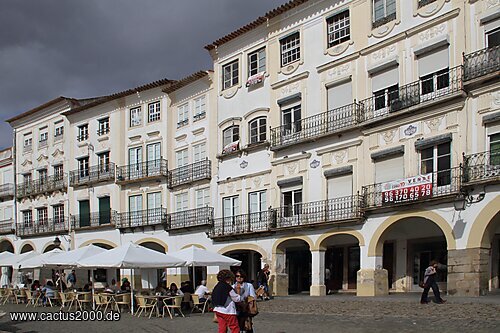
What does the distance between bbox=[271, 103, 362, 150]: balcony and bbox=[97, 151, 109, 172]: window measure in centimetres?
1523

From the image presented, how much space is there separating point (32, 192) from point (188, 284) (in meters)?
27.3

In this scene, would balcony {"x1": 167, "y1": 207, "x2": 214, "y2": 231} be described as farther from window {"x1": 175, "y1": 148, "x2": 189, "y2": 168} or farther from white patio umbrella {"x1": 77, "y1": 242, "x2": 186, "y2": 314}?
white patio umbrella {"x1": 77, "y1": 242, "x2": 186, "y2": 314}

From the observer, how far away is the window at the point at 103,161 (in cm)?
3953

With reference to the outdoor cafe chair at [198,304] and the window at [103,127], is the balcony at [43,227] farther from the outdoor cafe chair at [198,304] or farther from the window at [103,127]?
the outdoor cafe chair at [198,304]

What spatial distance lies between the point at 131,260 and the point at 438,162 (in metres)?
11.2

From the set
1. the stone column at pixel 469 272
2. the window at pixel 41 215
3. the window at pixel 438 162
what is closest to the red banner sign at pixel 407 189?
the window at pixel 438 162

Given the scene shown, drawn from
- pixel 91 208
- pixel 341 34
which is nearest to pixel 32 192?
pixel 91 208

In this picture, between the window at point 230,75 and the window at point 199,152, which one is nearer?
the window at point 230,75

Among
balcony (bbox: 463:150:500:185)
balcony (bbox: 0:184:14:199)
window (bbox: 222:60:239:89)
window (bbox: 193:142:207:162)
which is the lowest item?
balcony (bbox: 0:184:14:199)

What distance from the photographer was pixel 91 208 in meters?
40.2

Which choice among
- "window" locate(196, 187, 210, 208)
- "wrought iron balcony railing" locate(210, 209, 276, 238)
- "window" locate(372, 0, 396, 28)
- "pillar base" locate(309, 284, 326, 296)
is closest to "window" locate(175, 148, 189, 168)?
"window" locate(196, 187, 210, 208)

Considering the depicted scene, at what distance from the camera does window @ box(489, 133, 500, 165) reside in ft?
64.0

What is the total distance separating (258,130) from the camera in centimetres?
2988

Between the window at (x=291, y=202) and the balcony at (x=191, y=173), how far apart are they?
5.89 metres
